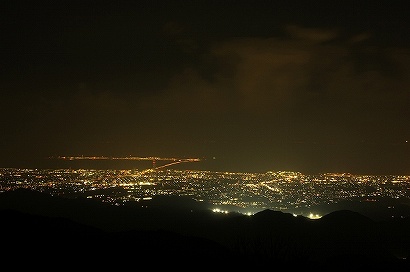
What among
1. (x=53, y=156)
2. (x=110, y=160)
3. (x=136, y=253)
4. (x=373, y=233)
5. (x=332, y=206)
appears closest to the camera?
(x=136, y=253)

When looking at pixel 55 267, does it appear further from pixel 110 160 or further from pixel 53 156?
pixel 53 156

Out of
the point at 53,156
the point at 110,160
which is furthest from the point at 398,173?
the point at 53,156

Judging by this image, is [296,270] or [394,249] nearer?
[296,270]

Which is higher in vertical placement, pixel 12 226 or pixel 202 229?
pixel 12 226

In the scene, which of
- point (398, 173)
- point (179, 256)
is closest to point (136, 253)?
point (179, 256)

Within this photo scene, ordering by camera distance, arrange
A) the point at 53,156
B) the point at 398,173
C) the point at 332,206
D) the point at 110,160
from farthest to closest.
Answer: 1. the point at 53,156
2. the point at 110,160
3. the point at 398,173
4. the point at 332,206

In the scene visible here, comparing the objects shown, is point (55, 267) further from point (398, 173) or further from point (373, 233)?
point (398, 173)
